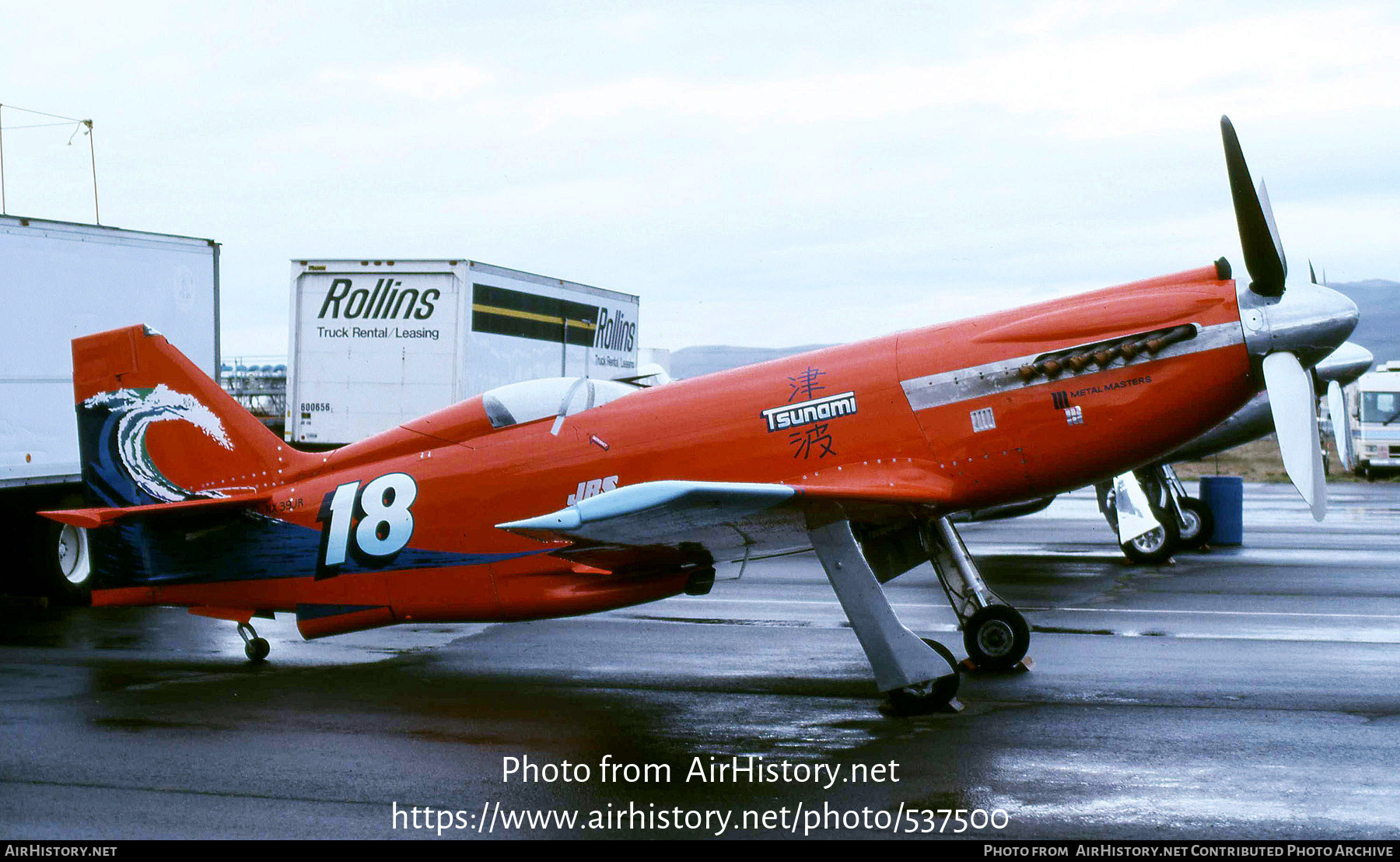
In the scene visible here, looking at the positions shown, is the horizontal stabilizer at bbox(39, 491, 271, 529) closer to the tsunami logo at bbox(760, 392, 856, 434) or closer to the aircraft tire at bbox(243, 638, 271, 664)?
the aircraft tire at bbox(243, 638, 271, 664)

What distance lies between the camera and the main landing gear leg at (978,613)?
8727 mm

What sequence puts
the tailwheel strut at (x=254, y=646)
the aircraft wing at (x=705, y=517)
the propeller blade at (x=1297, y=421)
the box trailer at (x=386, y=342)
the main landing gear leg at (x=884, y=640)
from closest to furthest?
the aircraft wing at (x=705, y=517), the propeller blade at (x=1297, y=421), the main landing gear leg at (x=884, y=640), the tailwheel strut at (x=254, y=646), the box trailer at (x=386, y=342)

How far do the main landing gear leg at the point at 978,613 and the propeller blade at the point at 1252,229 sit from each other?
2.54 meters

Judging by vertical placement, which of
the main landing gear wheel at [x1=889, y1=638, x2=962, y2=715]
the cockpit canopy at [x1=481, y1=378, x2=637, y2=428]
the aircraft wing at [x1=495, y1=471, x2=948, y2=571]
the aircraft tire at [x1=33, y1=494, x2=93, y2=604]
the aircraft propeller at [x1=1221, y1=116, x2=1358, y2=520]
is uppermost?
the aircraft propeller at [x1=1221, y1=116, x2=1358, y2=520]

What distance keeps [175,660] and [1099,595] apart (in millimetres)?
8647

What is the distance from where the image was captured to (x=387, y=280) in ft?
62.5

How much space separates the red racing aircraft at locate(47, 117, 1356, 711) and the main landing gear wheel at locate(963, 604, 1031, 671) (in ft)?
0.04

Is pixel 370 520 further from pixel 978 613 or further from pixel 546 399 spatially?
pixel 978 613

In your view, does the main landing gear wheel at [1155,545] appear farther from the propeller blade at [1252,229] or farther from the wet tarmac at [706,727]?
the propeller blade at [1252,229]

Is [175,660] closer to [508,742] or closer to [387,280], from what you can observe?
[508,742]

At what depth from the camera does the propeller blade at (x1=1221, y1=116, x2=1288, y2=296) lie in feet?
24.3

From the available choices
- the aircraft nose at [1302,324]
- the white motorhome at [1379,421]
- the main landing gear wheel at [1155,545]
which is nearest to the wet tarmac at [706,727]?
the aircraft nose at [1302,324]

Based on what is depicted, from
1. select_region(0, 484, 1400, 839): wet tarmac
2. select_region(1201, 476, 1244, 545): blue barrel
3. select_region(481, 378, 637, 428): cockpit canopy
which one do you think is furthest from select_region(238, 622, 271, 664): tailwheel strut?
select_region(1201, 476, 1244, 545): blue barrel
